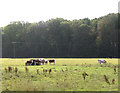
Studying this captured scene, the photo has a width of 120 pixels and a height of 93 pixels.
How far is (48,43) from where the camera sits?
75500mm

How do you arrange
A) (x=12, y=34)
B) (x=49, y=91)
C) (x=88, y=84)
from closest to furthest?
(x=49, y=91) → (x=88, y=84) → (x=12, y=34)

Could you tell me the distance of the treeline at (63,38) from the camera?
68387 millimetres

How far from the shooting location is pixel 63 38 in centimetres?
7494

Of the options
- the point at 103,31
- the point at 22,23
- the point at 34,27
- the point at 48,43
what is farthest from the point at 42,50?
the point at 103,31

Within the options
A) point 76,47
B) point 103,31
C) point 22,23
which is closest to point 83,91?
point 103,31

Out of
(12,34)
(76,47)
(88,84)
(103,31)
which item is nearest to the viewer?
(88,84)

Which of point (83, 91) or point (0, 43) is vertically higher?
point (0, 43)

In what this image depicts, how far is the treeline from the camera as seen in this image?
224ft

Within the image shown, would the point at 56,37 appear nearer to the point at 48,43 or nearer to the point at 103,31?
the point at 48,43

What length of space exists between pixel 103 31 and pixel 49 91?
59.4 m

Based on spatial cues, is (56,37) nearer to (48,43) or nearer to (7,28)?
(48,43)

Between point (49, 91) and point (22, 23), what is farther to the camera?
point (22, 23)

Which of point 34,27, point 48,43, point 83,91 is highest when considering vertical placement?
point 34,27

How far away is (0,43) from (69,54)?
2187cm
